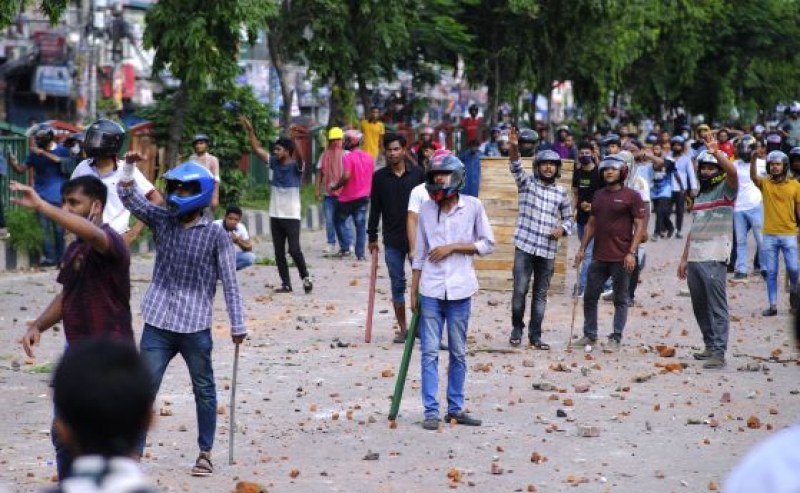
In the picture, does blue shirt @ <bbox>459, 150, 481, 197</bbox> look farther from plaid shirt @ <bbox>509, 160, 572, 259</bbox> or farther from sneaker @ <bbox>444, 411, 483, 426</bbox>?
sneaker @ <bbox>444, 411, 483, 426</bbox>

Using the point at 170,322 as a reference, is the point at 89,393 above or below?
above

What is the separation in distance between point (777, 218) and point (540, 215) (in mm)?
3615

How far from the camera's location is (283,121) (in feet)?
94.7

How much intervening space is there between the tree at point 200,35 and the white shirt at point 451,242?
1186 cm

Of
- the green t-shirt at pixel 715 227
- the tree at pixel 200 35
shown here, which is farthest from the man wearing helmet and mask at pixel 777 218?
the tree at pixel 200 35

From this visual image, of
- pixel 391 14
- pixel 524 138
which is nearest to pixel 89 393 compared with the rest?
pixel 524 138

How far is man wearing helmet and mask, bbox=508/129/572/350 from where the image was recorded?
13.5m

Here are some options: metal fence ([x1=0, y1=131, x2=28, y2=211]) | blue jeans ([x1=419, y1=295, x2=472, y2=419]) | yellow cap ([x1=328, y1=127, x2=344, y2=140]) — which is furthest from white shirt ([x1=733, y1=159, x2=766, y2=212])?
metal fence ([x1=0, y1=131, x2=28, y2=211])

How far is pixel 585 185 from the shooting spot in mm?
18125

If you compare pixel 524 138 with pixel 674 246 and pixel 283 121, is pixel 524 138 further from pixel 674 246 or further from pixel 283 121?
pixel 283 121

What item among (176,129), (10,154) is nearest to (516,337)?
(10,154)

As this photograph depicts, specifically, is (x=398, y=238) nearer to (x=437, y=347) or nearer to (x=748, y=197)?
(x=437, y=347)

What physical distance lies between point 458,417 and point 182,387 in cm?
221

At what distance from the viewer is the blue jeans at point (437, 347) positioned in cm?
979
